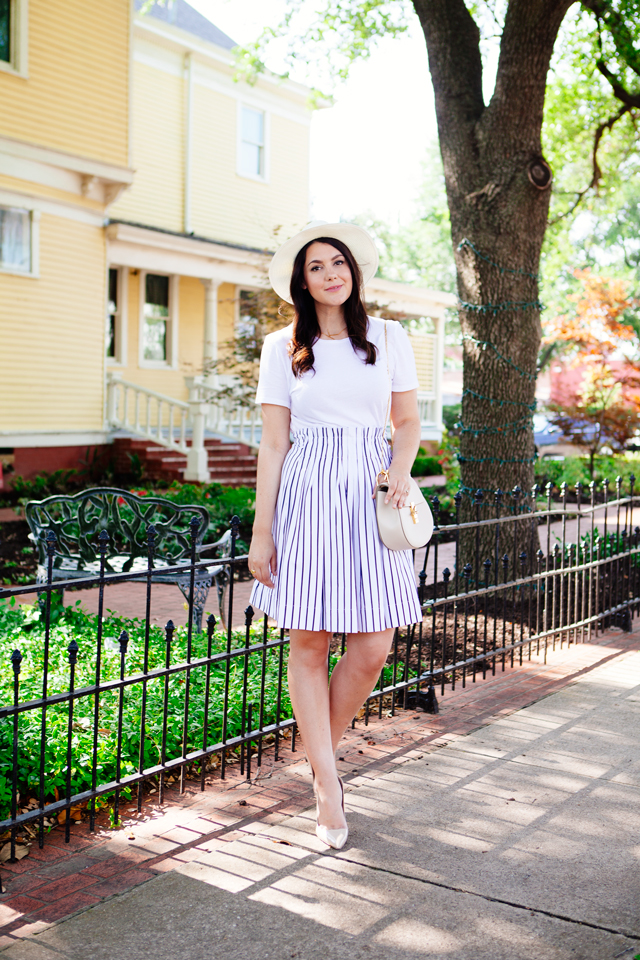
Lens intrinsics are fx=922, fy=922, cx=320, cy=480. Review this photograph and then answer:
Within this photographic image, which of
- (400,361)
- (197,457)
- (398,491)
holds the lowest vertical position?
(398,491)

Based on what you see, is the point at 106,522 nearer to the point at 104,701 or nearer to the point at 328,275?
the point at 104,701

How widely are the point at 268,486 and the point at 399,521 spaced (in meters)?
0.47

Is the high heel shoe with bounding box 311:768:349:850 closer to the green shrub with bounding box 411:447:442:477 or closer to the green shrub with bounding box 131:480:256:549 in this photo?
the green shrub with bounding box 131:480:256:549

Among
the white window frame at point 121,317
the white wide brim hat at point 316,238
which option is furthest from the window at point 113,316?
the white wide brim hat at point 316,238

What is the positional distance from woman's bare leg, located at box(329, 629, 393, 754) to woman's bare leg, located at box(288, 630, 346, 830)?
0.23ft

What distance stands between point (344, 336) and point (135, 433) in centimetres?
1216

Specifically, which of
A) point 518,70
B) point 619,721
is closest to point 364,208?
point 518,70

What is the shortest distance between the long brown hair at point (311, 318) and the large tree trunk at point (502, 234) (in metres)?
3.75

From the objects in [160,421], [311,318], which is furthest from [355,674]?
[160,421]

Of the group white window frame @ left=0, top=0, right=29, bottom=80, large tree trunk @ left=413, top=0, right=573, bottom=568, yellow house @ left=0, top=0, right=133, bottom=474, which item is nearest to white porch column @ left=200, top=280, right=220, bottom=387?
yellow house @ left=0, top=0, right=133, bottom=474

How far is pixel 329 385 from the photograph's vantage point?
314 cm

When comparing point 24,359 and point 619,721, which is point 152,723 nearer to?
point 619,721

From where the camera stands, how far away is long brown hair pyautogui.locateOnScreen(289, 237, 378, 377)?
316cm

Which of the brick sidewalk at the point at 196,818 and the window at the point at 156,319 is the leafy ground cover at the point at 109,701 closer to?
the brick sidewalk at the point at 196,818
